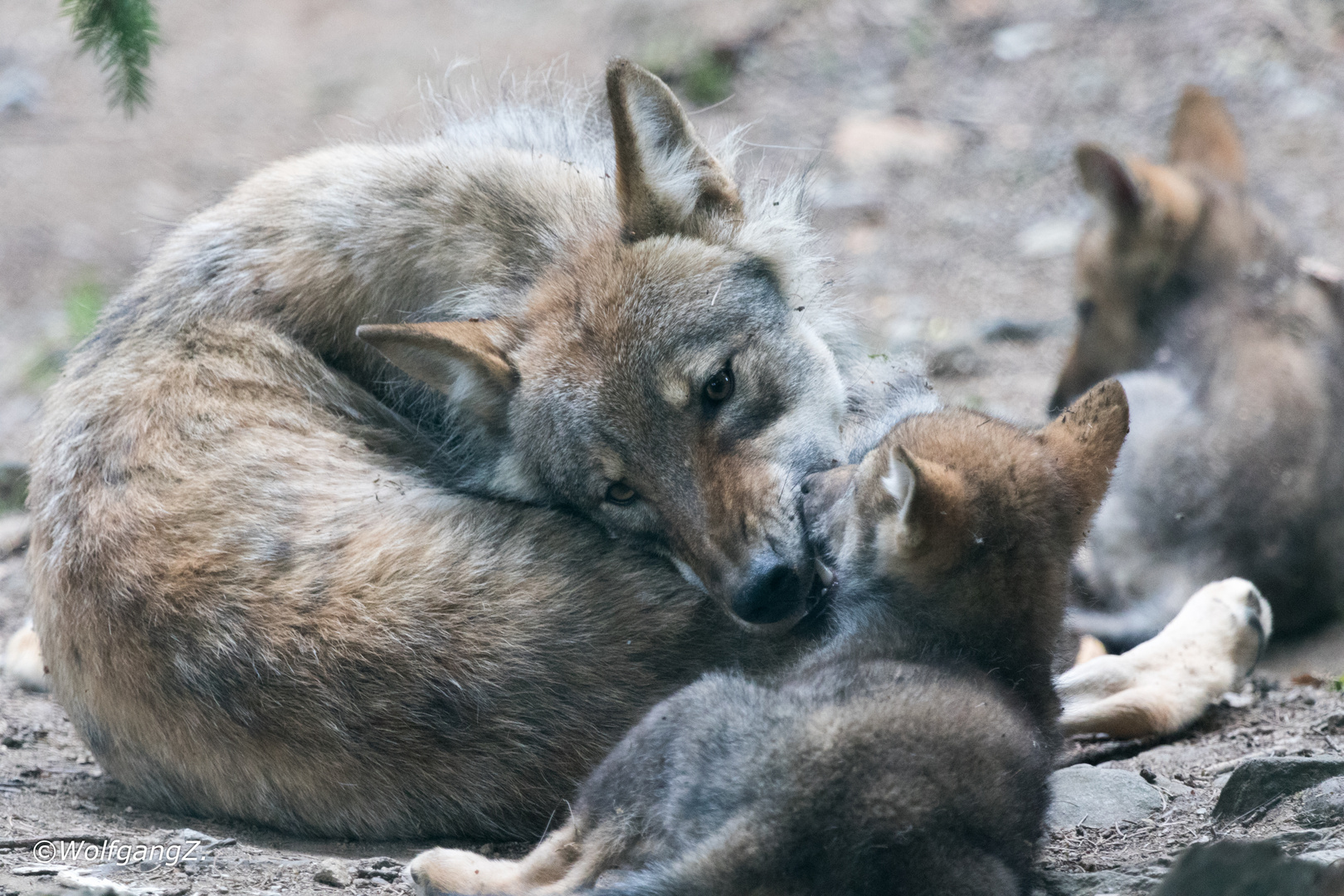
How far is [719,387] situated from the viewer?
3994mm

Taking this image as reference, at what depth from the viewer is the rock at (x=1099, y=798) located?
3.54 meters

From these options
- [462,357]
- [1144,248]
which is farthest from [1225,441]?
[462,357]

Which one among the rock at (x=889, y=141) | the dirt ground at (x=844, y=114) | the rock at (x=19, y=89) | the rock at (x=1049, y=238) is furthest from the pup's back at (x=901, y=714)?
the rock at (x=19, y=89)

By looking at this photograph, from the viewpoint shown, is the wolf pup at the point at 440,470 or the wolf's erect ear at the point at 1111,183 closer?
the wolf pup at the point at 440,470

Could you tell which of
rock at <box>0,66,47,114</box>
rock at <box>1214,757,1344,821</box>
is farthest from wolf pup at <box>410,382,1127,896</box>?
rock at <box>0,66,47,114</box>

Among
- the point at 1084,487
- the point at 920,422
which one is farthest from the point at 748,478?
the point at 1084,487

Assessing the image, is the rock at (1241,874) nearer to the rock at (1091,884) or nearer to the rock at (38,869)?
the rock at (1091,884)

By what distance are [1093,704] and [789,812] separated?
2.07 metres

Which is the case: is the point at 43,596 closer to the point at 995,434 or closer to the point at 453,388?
the point at 453,388

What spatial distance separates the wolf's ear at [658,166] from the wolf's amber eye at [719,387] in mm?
613

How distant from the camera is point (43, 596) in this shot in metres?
4.06

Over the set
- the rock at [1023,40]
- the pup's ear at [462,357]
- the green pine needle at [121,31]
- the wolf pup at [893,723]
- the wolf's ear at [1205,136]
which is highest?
the green pine needle at [121,31]

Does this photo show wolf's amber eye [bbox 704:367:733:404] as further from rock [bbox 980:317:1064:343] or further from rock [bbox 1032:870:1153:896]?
rock [bbox 980:317:1064:343]

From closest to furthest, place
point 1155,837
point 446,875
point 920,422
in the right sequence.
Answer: point 446,875 → point 1155,837 → point 920,422
